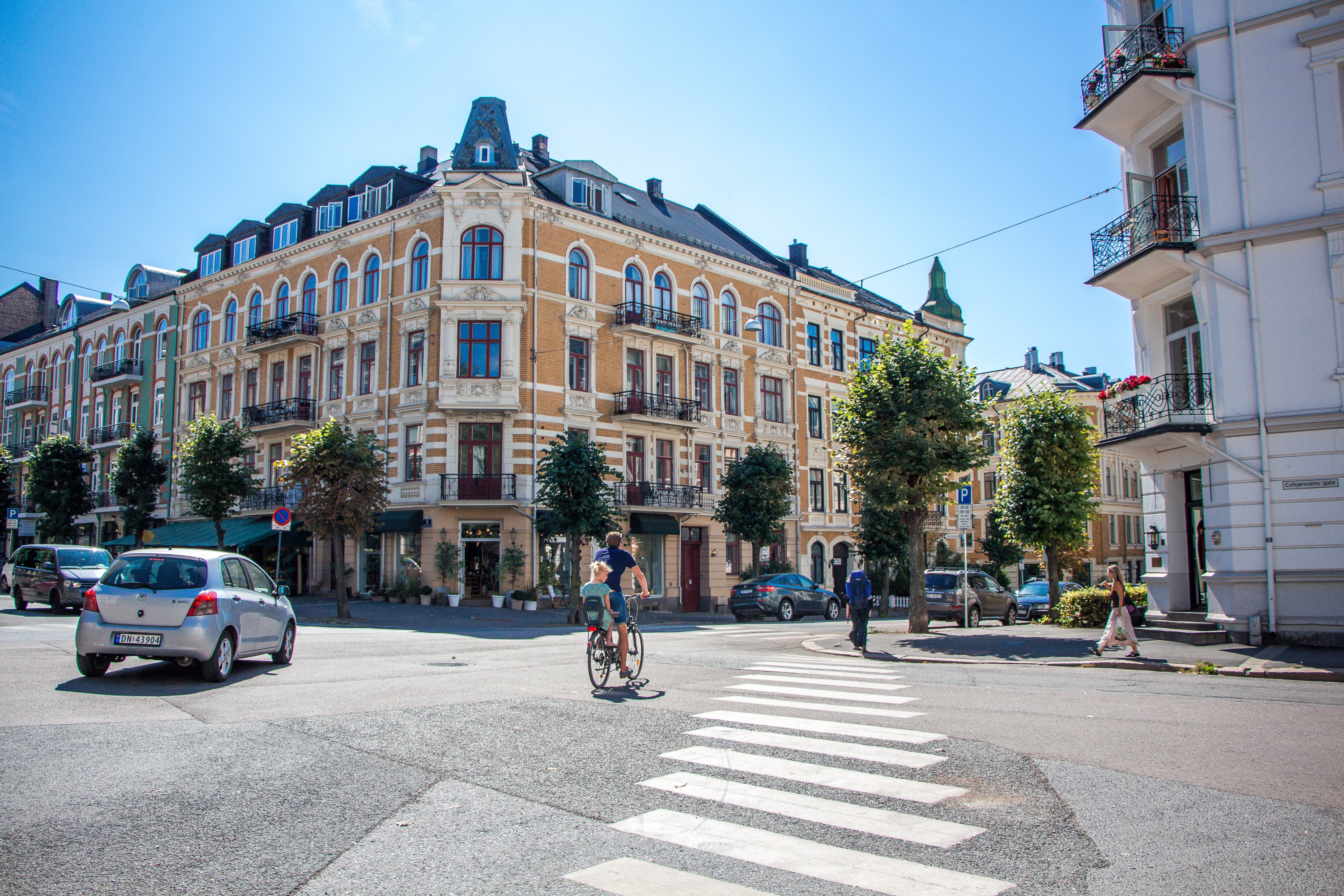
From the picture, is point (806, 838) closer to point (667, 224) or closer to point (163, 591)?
point (163, 591)

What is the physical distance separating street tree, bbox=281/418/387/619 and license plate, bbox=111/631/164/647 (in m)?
14.6

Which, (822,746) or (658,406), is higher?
(658,406)

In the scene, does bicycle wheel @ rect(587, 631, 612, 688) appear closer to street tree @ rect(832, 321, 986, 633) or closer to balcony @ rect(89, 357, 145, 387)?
street tree @ rect(832, 321, 986, 633)

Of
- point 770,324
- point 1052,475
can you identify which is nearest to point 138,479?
point 770,324

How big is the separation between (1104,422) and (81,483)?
4369cm

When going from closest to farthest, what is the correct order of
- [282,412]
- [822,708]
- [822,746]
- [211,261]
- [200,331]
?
[822,746] < [822,708] < [282,412] < [200,331] < [211,261]

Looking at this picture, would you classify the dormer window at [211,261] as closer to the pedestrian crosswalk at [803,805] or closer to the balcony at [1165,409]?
the balcony at [1165,409]

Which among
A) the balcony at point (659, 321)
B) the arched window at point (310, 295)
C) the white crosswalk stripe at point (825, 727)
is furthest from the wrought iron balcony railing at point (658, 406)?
the white crosswalk stripe at point (825, 727)

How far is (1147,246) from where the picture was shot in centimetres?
1670

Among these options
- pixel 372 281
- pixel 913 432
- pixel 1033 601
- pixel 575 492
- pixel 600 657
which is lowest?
pixel 1033 601

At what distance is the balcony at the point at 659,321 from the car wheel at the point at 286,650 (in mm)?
23504

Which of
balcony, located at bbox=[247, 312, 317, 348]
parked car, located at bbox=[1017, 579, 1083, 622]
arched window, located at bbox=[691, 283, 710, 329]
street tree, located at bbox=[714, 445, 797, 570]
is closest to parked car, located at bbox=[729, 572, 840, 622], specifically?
street tree, located at bbox=[714, 445, 797, 570]

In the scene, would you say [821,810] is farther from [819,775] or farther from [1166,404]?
[1166,404]

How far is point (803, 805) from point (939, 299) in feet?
161
